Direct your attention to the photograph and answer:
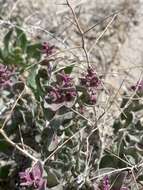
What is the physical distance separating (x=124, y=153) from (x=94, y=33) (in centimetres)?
159

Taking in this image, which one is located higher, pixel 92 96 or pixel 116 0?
pixel 116 0

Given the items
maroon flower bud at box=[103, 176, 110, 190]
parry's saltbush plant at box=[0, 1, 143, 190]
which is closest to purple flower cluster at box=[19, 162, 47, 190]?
parry's saltbush plant at box=[0, 1, 143, 190]

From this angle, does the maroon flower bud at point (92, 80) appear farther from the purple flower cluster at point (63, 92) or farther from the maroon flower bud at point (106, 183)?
the maroon flower bud at point (106, 183)

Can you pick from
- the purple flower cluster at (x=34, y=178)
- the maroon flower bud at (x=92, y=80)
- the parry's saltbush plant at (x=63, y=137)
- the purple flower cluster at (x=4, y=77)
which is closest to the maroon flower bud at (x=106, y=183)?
the parry's saltbush plant at (x=63, y=137)

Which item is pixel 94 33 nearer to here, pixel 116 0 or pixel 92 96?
pixel 116 0

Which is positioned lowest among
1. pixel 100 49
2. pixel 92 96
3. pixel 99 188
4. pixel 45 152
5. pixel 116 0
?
pixel 99 188

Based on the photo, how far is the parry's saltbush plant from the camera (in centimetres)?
201

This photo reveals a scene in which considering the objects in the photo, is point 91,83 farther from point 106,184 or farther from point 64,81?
point 106,184

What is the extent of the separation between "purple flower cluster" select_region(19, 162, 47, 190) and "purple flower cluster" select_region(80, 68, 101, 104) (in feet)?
1.03

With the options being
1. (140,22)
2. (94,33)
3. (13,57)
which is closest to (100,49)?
(94,33)

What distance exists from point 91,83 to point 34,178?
0.38 metres

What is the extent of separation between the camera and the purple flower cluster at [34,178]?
184 centimetres

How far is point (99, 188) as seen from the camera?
1996 mm

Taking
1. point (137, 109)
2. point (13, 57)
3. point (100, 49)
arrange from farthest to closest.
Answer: point (100, 49), point (13, 57), point (137, 109)
